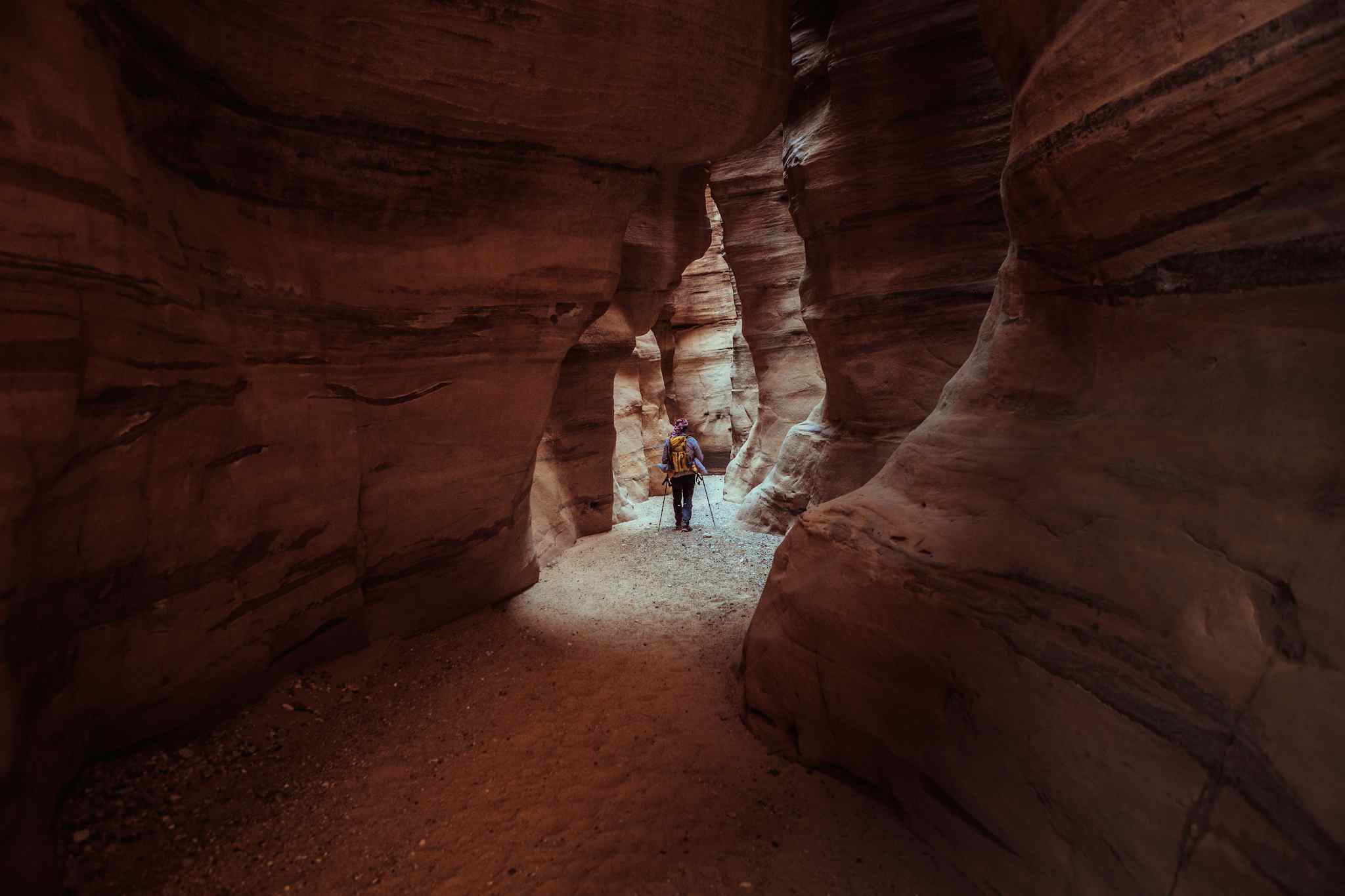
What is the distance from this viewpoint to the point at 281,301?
4000mm

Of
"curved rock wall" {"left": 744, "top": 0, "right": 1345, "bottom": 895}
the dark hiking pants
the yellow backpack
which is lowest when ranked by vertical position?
the dark hiking pants

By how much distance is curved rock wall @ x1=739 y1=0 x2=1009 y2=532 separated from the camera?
702cm

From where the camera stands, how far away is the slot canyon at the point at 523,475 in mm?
2066

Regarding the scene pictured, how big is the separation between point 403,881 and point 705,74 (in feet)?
16.4

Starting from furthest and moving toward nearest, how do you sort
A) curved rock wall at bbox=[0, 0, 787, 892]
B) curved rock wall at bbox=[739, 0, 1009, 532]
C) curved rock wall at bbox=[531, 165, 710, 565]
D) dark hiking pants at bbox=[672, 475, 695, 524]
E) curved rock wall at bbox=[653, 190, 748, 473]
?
curved rock wall at bbox=[653, 190, 748, 473] → dark hiking pants at bbox=[672, 475, 695, 524] → curved rock wall at bbox=[531, 165, 710, 565] → curved rock wall at bbox=[739, 0, 1009, 532] → curved rock wall at bbox=[0, 0, 787, 892]

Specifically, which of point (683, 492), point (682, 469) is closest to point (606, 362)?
point (682, 469)

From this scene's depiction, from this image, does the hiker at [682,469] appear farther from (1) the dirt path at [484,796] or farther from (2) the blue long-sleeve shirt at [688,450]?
(1) the dirt path at [484,796]

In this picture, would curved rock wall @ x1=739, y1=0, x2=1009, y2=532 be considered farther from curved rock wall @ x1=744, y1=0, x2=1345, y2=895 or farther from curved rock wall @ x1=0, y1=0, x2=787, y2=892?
curved rock wall @ x1=744, y1=0, x2=1345, y2=895

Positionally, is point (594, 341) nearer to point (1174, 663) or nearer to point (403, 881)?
point (403, 881)

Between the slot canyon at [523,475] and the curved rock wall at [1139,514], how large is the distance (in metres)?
0.01

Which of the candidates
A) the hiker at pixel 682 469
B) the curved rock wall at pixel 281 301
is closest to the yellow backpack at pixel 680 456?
the hiker at pixel 682 469

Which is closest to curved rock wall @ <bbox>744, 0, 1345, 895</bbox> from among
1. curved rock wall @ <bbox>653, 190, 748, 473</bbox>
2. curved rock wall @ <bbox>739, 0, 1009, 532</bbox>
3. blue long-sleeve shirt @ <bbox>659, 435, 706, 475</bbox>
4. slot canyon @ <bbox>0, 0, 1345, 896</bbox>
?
slot canyon @ <bbox>0, 0, 1345, 896</bbox>

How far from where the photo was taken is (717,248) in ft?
60.0

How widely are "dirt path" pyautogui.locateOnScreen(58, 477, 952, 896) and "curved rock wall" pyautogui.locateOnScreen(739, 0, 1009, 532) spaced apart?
443 cm
